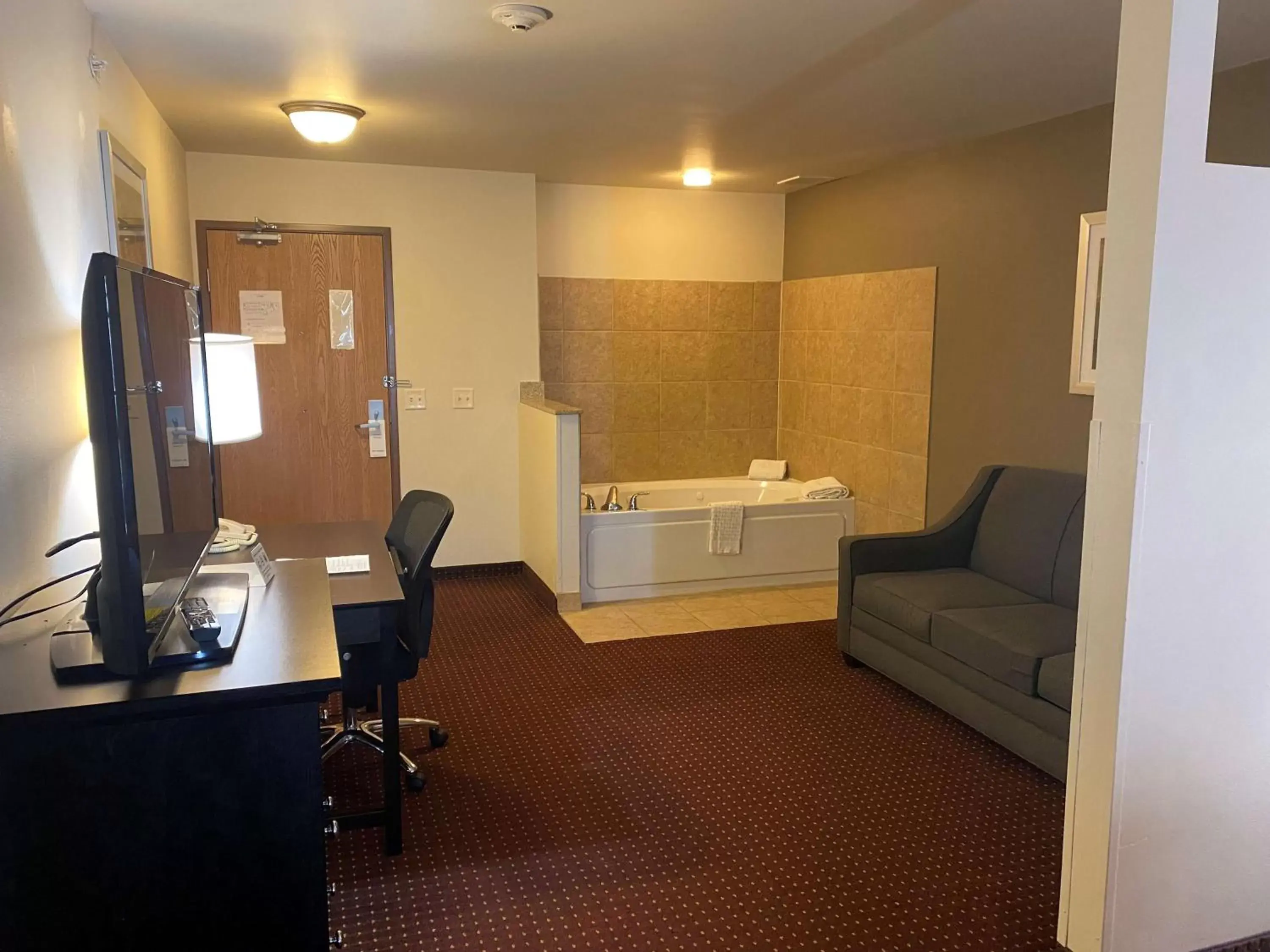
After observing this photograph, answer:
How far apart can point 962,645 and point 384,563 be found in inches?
80.5

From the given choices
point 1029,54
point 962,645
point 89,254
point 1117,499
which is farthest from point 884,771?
point 89,254

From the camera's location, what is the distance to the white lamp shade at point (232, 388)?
3.10m

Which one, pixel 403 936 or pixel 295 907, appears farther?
pixel 403 936

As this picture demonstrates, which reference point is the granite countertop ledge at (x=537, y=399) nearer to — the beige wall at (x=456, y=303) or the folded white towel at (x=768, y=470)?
the beige wall at (x=456, y=303)

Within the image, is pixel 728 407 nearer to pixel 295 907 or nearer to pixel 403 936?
pixel 403 936

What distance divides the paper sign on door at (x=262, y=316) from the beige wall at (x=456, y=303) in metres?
0.42

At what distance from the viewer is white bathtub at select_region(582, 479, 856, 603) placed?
5.12m

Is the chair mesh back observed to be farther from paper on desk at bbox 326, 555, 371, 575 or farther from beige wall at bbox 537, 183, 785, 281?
beige wall at bbox 537, 183, 785, 281

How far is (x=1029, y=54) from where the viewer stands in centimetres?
315

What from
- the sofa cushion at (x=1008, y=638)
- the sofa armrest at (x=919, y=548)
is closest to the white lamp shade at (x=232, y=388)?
the sofa armrest at (x=919, y=548)

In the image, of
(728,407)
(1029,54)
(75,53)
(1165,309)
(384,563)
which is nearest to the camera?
(1165,309)

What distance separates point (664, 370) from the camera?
6.22 metres

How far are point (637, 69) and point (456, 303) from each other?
241cm

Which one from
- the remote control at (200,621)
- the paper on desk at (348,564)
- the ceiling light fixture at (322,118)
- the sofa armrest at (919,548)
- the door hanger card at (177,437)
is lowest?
the sofa armrest at (919,548)
